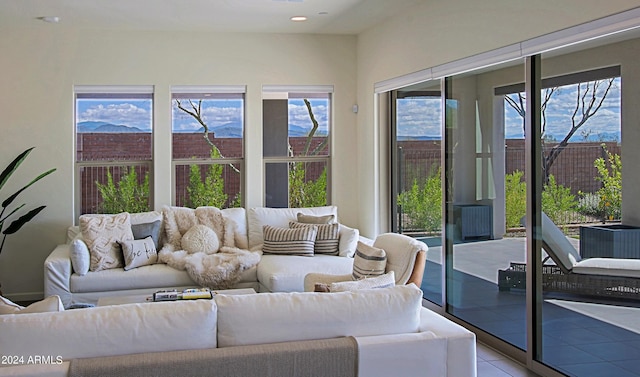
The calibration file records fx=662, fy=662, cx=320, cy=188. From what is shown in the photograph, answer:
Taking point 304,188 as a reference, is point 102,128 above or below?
above

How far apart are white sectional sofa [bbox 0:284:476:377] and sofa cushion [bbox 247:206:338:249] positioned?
3.90m

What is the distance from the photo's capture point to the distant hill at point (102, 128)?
693 cm

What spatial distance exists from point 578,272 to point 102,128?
502 centimetres

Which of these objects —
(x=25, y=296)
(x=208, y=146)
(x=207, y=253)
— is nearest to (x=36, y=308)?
(x=207, y=253)

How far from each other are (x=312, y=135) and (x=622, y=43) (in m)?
4.32

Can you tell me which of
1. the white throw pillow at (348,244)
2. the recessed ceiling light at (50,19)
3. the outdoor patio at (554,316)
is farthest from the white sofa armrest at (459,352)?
the recessed ceiling light at (50,19)

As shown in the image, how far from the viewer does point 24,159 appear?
659 centimetres

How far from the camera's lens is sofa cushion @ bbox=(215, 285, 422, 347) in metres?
2.65

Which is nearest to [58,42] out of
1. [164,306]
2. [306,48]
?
[306,48]

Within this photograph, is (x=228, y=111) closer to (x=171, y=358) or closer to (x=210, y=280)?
(x=210, y=280)

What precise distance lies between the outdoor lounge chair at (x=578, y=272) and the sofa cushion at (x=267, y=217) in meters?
2.74

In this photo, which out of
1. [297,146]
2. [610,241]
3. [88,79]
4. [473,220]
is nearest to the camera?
[610,241]

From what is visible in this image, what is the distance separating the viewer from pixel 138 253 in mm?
5941

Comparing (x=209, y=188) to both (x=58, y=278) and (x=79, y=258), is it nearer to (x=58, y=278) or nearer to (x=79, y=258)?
(x=79, y=258)
